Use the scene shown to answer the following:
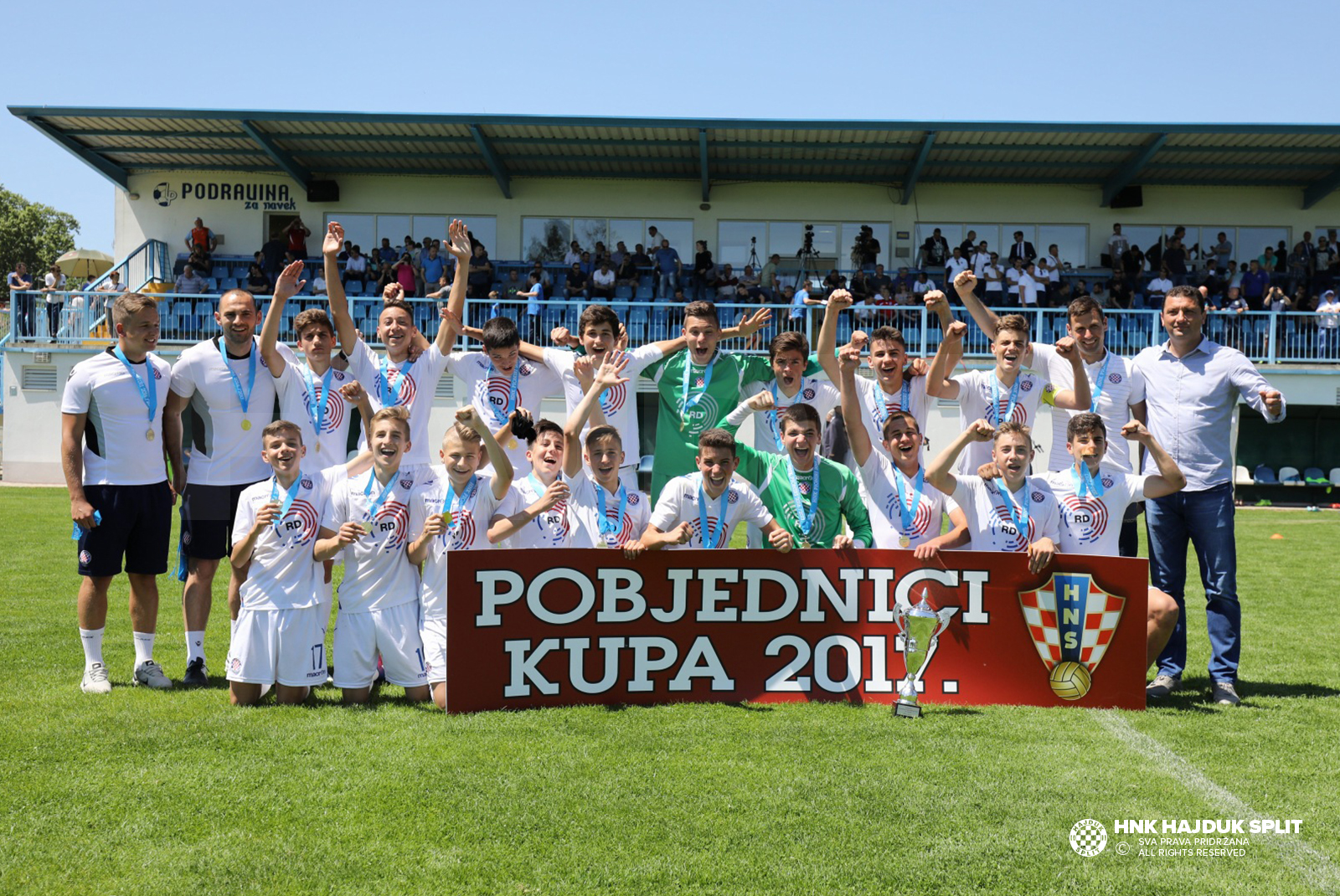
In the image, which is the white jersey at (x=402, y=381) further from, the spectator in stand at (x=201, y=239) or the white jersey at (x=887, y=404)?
the spectator in stand at (x=201, y=239)

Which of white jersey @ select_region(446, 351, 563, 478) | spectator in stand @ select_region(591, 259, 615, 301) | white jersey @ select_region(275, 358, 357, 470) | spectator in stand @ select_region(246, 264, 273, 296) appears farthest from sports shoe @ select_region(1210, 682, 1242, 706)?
spectator in stand @ select_region(246, 264, 273, 296)

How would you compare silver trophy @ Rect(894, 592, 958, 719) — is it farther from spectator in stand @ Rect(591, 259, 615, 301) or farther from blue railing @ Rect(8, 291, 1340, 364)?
spectator in stand @ Rect(591, 259, 615, 301)

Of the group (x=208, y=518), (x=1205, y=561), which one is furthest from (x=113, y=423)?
(x=1205, y=561)

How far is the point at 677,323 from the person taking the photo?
22906mm

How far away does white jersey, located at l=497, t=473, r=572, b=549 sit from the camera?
6.35 meters

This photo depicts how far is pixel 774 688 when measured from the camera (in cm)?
596

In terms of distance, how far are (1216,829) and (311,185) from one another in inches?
1069

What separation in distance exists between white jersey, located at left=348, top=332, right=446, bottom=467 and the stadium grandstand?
14984 mm

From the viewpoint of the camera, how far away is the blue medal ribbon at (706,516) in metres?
6.16

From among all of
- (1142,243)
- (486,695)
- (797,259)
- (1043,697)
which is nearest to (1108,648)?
(1043,697)

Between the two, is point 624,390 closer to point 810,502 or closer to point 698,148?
point 810,502

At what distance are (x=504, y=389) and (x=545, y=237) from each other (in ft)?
69.0

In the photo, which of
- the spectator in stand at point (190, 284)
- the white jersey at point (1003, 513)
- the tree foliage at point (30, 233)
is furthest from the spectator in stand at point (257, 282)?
the tree foliage at point (30, 233)

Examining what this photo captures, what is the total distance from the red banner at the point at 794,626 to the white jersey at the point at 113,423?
2269 millimetres
